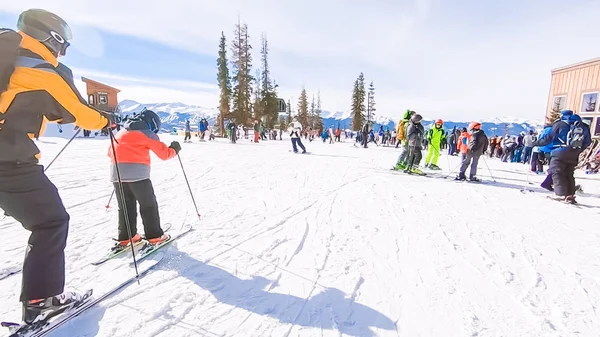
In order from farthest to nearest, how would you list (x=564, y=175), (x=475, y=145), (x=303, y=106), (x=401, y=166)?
(x=303, y=106)
(x=401, y=166)
(x=475, y=145)
(x=564, y=175)

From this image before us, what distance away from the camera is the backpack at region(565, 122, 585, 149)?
5.76 meters

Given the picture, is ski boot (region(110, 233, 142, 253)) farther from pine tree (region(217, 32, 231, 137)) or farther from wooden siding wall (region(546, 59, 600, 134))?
pine tree (region(217, 32, 231, 137))

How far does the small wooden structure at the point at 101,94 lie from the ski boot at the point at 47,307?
27.6m

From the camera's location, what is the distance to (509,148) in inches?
642

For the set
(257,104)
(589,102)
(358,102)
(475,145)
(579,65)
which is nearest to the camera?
(475,145)

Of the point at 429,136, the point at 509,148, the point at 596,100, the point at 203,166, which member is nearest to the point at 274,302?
the point at 203,166

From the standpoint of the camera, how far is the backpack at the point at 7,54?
1.63 meters

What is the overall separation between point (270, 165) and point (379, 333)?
27.6ft

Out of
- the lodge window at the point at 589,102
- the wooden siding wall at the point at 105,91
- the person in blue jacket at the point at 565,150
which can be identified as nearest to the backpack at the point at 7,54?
the person in blue jacket at the point at 565,150

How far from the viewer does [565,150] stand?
238 inches

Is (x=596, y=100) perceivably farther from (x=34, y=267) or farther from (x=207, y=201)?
(x=34, y=267)

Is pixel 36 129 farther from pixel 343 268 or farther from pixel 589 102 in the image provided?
pixel 589 102

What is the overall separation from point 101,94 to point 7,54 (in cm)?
3072

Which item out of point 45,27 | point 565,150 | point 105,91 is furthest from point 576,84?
point 105,91
